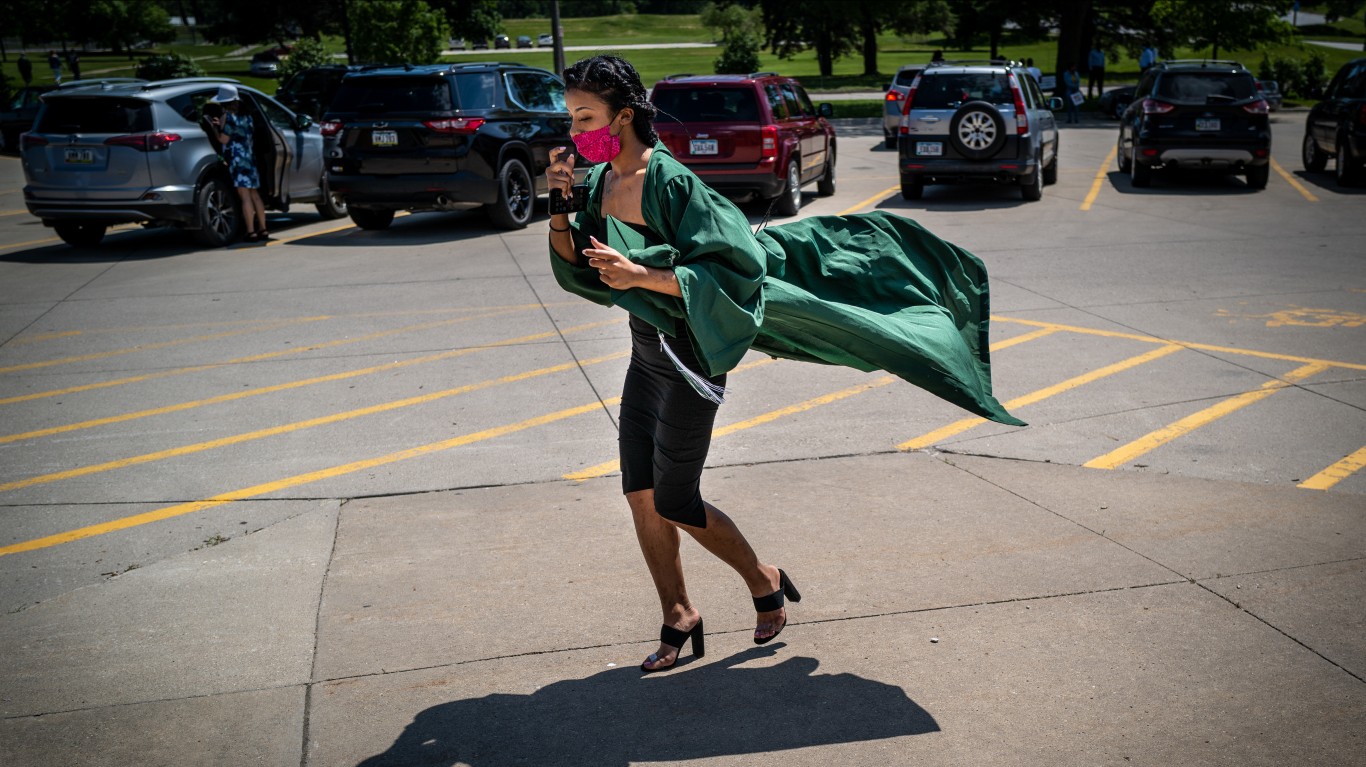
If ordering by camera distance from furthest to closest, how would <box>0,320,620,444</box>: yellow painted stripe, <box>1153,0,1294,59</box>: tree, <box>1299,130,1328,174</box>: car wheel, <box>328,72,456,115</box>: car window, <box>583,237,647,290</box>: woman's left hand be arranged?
<box>1153,0,1294,59</box>: tree
<box>1299,130,1328,174</box>: car wheel
<box>328,72,456,115</box>: car window
<box>0,320,620,444</box>: yellow painted stripe
<box>583,237,647,290</box>: woman's left hand

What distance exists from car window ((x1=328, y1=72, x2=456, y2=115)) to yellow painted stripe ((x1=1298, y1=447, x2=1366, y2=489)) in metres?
10.2

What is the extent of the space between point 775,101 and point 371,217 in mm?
5258

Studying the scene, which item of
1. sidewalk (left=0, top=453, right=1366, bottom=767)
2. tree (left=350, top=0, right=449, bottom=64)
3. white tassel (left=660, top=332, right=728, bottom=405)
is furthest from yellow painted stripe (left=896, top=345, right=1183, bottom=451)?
tree (left=350, top=0, right=449, bottom=64)

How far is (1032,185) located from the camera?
632 inches

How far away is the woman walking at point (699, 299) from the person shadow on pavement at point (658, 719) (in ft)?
0.65

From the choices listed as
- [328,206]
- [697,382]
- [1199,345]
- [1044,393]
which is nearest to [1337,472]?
[1044,393]

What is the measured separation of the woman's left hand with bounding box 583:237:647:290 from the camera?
325 cm

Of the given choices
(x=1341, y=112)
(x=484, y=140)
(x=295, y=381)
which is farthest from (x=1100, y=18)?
(x=295, y=381)

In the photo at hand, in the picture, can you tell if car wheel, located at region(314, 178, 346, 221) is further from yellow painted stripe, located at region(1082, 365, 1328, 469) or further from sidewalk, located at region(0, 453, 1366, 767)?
yellow painted stripe, located at region(1082, 365, 1328, 469)

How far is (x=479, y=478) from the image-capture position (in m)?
6.00

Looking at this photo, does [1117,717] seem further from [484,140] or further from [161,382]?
[484,140]

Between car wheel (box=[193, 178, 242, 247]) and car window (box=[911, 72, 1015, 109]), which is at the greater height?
car window (box=[911, 72, 1015, 109])

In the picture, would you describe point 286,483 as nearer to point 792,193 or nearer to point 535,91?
point 535,91

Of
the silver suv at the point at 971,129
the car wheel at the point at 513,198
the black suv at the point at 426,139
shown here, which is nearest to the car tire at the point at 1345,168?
the silver suv at the point at 971,129
